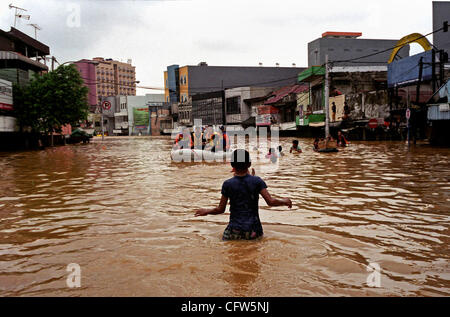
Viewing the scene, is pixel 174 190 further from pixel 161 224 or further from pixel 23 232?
pixel 23 232

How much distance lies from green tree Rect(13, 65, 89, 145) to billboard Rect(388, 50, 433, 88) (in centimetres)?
2718

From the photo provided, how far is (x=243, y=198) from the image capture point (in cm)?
500

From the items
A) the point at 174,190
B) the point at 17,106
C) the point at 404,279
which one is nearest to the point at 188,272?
the point at 404,279

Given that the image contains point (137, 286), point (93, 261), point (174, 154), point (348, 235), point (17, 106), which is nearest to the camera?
point (137, 286)

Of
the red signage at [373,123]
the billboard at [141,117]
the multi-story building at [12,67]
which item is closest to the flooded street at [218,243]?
the multi-story building at [12,67]

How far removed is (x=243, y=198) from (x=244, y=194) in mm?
54

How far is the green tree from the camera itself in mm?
33156

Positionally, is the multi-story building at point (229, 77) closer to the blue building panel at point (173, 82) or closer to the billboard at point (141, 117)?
the blue building panel at point (173, 82)

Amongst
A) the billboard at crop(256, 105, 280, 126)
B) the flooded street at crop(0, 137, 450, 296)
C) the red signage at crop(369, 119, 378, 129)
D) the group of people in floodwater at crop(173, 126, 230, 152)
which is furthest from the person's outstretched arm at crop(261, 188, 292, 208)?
the billboard at crop(256, 105, 280, 126)

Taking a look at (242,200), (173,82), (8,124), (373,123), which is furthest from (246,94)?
(242,200)

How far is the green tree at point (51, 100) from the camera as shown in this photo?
1305 inches

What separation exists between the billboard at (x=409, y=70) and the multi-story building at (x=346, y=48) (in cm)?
2722
